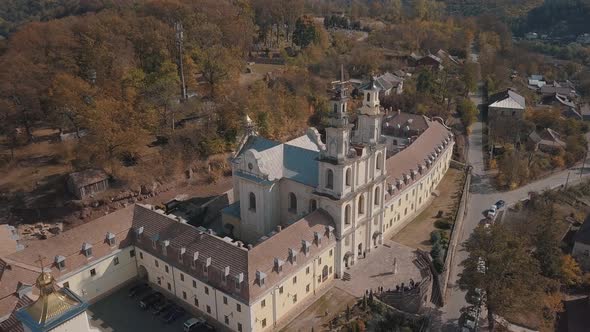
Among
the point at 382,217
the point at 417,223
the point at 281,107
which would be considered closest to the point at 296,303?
the point at 382,217

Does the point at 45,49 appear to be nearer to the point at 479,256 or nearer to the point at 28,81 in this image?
the point at 28,81

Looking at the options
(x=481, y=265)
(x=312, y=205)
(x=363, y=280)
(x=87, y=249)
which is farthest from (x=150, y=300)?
(x=481, y=265)

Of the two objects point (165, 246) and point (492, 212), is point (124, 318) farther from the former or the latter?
point (492, 212)

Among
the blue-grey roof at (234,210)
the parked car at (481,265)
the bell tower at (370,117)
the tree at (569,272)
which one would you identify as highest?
the bell tower at (370,117)

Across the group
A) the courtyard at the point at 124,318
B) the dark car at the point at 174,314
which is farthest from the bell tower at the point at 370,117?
the courtyard at the point at 124,318

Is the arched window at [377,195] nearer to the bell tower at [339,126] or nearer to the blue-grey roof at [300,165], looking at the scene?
the blue-grey roof at [300,165]

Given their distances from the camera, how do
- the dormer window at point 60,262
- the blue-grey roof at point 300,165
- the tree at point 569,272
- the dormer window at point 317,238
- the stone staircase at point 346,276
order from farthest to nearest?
the tree at point 569,272, the blue-grey roof at point 300,165, the stone staircase at point 346,276, the dormer window at point 317,238, the dormer window at point 60,262
